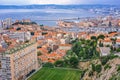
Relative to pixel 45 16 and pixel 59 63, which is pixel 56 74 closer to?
pixel 59 63

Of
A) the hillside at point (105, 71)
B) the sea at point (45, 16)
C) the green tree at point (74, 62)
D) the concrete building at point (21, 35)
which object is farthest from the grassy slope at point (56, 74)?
the sea at point (45, 16)

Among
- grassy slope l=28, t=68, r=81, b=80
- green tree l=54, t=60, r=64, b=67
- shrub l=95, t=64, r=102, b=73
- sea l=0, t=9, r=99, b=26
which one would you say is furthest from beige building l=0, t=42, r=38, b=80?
sea l=0, t=9, r=99, b=26

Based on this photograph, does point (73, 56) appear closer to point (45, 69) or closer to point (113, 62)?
point (45, 69)

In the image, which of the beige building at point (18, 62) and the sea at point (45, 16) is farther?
the sea at point (45, 16)

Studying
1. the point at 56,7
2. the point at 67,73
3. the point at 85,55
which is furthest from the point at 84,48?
the point at 56,7

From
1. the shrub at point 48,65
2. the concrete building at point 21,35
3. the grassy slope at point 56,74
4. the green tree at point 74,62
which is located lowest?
the concrete building at point 21,35

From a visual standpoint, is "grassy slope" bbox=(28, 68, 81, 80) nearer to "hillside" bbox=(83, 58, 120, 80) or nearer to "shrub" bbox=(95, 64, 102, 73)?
"hillside" bbox=(83, 58, 120, 80)

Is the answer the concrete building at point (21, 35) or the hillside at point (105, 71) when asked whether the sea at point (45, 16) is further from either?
the hillside at point (105, 71)
